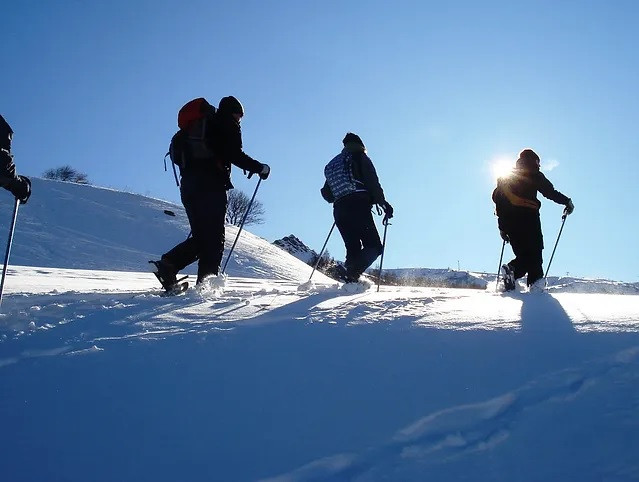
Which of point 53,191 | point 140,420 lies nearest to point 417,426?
point 140,420

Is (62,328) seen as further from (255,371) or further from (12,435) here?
(255,371)

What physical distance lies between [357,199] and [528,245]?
1998 millimetres

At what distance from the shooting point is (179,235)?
1938 cm

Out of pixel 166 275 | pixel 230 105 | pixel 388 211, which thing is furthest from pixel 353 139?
pixel 166 275

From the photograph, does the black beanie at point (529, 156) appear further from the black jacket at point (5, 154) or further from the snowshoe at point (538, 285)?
the black jacket at point (5, 154)

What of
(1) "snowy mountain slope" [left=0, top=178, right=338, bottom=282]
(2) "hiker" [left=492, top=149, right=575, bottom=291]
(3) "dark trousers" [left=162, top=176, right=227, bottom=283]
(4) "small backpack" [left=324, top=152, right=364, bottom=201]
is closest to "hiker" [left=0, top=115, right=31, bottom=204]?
(3) "dark trousers" [left=162, top=176, right=227, bottom=283]

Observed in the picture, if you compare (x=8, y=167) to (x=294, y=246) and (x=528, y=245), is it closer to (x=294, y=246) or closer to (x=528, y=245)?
(x=528, y=245)

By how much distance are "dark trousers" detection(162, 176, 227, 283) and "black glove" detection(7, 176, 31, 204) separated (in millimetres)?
1216

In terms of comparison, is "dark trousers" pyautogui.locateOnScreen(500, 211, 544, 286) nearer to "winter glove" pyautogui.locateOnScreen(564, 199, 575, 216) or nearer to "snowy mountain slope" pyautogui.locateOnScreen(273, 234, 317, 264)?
"winter glove" pyautogui.locateOnScreen(564, 199, 575, 216)

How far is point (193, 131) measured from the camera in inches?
178

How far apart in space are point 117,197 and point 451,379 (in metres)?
22.1

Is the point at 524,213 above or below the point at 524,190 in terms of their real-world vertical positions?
below

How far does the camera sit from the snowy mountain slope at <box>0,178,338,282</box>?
48.4 ft

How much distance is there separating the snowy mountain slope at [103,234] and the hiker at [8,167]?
10909mm
